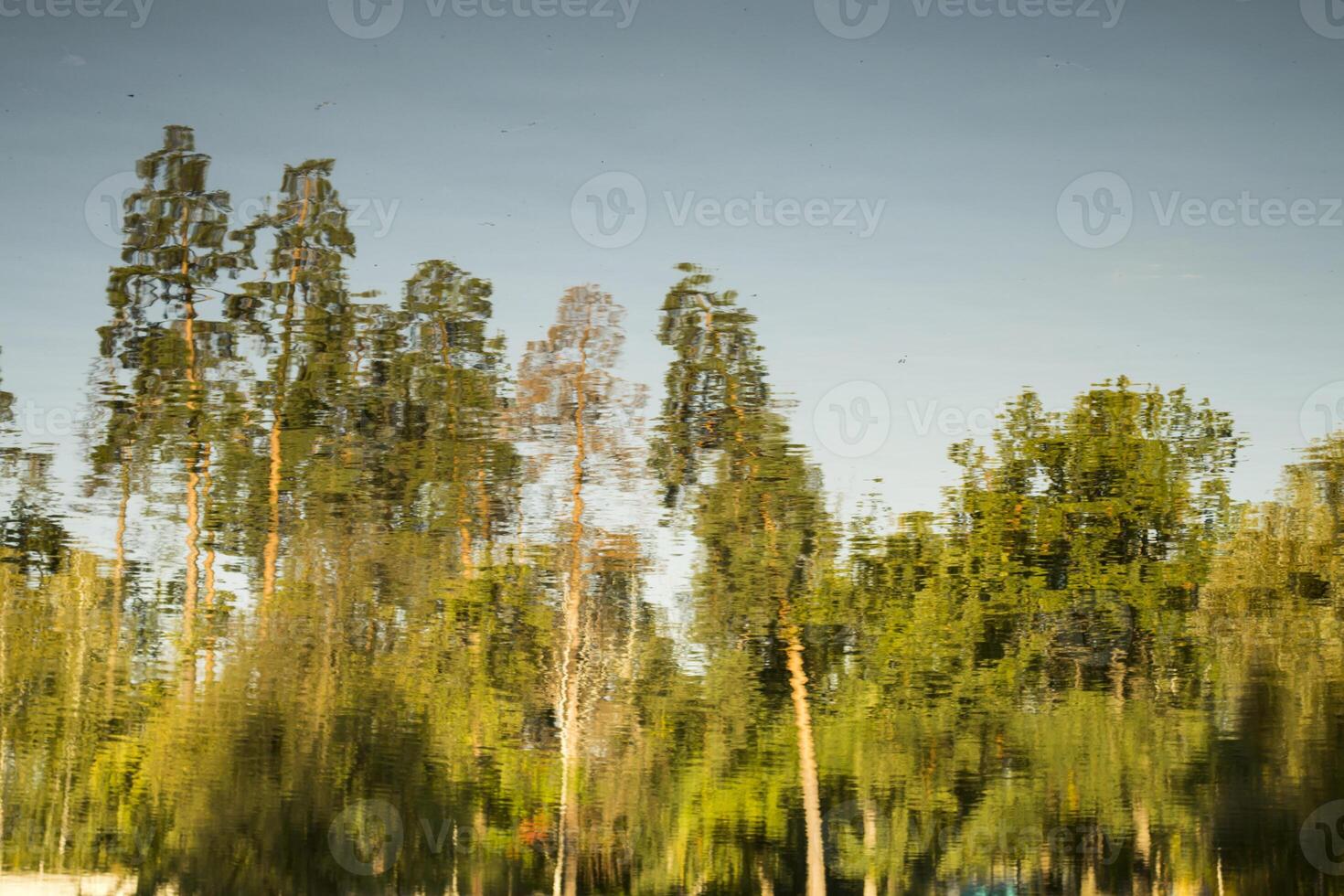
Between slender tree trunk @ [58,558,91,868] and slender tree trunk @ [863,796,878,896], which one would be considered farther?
slender tree trunk @ [863,796,878,896]

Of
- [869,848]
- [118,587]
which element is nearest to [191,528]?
[118,587]

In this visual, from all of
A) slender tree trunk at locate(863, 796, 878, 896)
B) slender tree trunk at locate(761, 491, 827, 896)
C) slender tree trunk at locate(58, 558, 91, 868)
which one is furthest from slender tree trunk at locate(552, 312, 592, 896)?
slender tree trunk at locate(863, 796, 878, 896)

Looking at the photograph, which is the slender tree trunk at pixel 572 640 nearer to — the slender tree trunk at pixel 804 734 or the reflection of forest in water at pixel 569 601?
the reflection of forest in water at pixel 569 601

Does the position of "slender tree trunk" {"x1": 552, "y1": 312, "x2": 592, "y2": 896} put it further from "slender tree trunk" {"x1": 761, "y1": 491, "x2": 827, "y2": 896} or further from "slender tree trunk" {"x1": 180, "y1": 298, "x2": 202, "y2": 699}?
"slender tree trunk" {"x1": 180, "y1": 298, "x2": 202, "y2": 699}

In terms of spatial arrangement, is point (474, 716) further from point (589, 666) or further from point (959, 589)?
point (959, 589)

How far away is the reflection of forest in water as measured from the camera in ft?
38.3

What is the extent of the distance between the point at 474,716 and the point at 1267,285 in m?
14.5

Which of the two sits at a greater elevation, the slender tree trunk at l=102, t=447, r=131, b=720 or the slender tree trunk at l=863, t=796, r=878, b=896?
the slender tree trunk at l=102, t=447, r=131, b=720

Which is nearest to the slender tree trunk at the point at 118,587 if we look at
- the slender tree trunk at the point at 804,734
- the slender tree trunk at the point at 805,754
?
the slender tree trunk at the point at 804,734

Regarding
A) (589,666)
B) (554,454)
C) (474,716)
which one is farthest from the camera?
(474,716)

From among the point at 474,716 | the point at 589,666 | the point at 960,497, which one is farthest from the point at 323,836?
the point at 960,497

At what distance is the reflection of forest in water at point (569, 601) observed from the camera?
11.7m

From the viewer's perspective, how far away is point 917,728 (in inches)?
810

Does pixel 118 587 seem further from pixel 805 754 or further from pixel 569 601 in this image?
pixel 805 754
